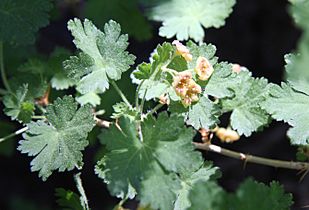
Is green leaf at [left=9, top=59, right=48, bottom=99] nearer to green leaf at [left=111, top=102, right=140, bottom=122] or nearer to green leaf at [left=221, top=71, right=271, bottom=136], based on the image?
green leaf at [left=111, top=102, right=140, bottom=122]

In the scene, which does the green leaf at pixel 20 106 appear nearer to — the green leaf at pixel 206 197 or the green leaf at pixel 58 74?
the green leaf at pixel 58 74

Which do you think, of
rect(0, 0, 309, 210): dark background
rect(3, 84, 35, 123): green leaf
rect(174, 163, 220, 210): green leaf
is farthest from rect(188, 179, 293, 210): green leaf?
rect(0, 0, 309, 210): dark background

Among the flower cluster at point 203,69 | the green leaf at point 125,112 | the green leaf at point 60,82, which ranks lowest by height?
the green leaf at point 60,82

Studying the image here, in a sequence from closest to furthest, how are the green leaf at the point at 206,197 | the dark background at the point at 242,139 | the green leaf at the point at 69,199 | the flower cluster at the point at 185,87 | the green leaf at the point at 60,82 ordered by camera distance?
the green leaf at the point at 206,197
the flower cluster at the point at 185,87
the green leaf at the point at 69,199
the green leaf at the point at 60,82
the dark background at the point at 242,139

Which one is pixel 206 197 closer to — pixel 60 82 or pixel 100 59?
pixel 100 59

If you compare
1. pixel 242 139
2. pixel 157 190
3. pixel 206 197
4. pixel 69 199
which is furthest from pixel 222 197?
pixel 242 139

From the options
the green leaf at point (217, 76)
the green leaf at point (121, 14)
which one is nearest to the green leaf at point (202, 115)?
the green leaf at point (217, 76)
